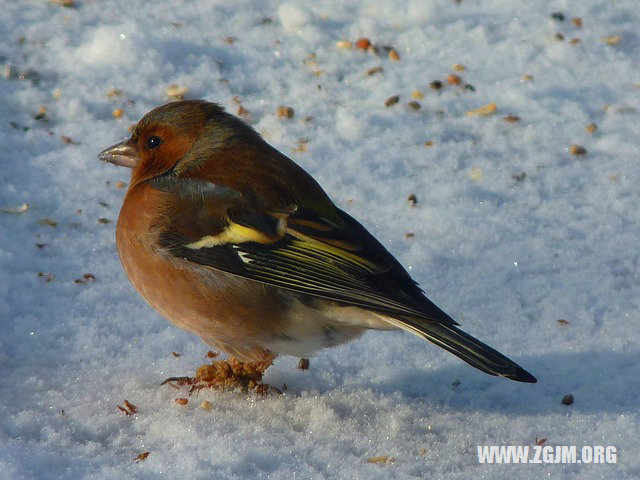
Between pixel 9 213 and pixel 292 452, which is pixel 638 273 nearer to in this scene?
pixel 292 452

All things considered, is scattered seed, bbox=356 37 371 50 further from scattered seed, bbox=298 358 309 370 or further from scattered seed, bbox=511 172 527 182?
scattered seed, bbox=298 358 309 370

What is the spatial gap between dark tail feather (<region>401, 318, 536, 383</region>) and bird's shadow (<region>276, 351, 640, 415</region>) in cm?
46

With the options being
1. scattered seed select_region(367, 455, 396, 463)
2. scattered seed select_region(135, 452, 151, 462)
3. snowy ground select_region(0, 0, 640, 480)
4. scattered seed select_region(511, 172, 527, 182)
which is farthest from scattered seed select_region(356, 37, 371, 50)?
scattered seed select_region(135, 452, 151, 462)

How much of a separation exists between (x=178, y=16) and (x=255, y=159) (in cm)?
260

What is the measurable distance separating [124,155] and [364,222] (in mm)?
1325

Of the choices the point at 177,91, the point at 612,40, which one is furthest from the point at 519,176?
the point at 177,91

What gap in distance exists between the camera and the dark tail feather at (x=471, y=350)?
11.2 ft

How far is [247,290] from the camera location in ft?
12.1

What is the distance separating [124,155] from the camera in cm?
423

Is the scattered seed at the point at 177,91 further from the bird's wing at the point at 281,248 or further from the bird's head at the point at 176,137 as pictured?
the bird's wing at the point at 281,248

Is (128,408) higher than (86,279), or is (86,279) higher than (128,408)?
(86,279)

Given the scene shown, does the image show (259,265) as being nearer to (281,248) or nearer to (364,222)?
(281,248)

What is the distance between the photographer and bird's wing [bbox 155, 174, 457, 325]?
3633mm

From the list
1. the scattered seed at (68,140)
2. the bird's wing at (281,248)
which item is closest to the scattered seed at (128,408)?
the bird's wing at (281,248)
